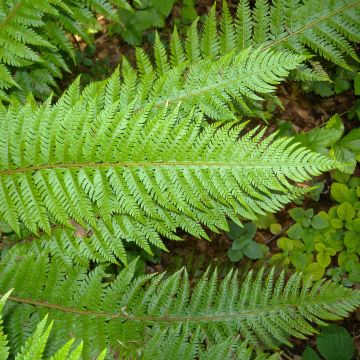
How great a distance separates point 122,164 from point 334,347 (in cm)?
229

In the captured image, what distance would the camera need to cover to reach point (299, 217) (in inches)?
144

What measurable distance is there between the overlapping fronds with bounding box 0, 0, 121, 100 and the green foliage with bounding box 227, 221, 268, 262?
1.82 m

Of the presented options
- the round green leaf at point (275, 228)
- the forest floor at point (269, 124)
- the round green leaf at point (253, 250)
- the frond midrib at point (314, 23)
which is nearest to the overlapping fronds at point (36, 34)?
the forest floor at point (269, 124)

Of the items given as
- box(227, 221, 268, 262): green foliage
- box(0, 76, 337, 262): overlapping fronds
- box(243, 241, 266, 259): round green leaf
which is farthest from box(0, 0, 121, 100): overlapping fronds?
box(243, 241, 266, 259): round green leaf

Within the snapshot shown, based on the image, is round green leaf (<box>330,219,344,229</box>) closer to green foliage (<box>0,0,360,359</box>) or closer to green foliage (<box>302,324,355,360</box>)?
green foliage (<box>302,324,355,360</box>)

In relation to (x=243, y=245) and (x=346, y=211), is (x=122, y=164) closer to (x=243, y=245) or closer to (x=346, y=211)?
(x=243, y=245)

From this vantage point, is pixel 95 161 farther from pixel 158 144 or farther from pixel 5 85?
pixel 5 85

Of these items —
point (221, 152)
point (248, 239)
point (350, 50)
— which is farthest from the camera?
point (248, 239)

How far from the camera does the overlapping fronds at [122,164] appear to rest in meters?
1.94

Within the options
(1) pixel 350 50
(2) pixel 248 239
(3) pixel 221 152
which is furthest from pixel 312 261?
(3) pixel 221 152

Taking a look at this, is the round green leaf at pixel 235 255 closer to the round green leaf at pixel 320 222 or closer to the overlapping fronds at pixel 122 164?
the round green leaf at pixel 320 222

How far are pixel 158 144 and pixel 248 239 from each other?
5.92ft

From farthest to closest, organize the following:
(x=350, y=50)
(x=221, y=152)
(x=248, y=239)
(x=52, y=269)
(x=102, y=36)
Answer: (x=102, y=36) → (x=248, y=239) → (x=350, y=50) → (x=52, y=269) → (x=221, y=152)

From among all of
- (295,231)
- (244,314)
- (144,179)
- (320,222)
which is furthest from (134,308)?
(320,222)
